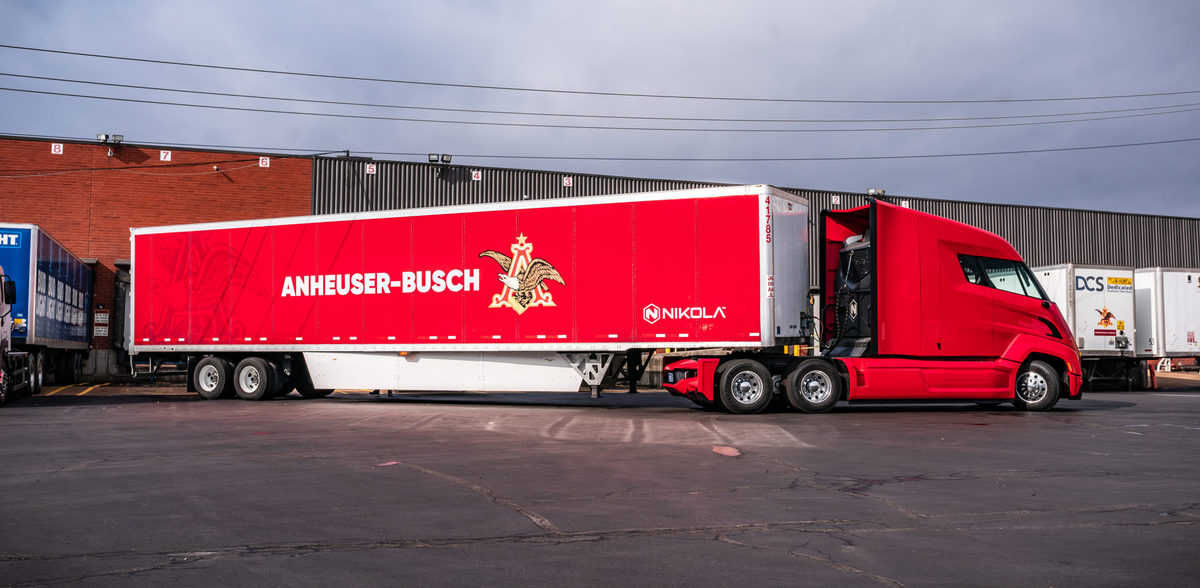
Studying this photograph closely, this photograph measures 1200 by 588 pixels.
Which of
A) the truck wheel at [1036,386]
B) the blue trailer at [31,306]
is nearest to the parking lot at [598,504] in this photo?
the truck wheel at [1036,386]

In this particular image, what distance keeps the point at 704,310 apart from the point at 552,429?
4.35m

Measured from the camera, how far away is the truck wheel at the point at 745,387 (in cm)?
1644

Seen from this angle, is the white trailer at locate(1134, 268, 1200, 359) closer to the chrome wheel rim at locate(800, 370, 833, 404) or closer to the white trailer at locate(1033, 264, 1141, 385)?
the white trailer at locate(1033, 264, 1141, 385)

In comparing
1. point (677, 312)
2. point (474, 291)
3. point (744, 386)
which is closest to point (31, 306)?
point (474, 291)

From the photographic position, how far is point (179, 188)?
34.1 m

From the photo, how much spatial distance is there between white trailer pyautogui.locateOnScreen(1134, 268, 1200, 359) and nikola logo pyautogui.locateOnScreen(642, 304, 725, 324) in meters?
17.7

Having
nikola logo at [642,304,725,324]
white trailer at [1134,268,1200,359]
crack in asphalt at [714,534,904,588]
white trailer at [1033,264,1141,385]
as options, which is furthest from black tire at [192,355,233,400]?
white trailer at [1134,268,1200,359]

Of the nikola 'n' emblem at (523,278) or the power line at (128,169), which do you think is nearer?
the nikola 'n' emblem at (523,278)

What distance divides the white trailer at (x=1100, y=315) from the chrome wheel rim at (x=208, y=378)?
22.8 m

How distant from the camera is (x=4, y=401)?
727 inches

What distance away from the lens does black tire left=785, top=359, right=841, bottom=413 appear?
1638cm

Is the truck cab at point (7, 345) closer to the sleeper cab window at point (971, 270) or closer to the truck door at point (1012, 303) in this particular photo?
the sleeper cab window at point (971, 270)

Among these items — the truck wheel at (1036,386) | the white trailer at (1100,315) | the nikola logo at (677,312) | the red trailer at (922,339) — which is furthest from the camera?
the white trailer at (1100,315)

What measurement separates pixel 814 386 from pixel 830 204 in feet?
88.5
